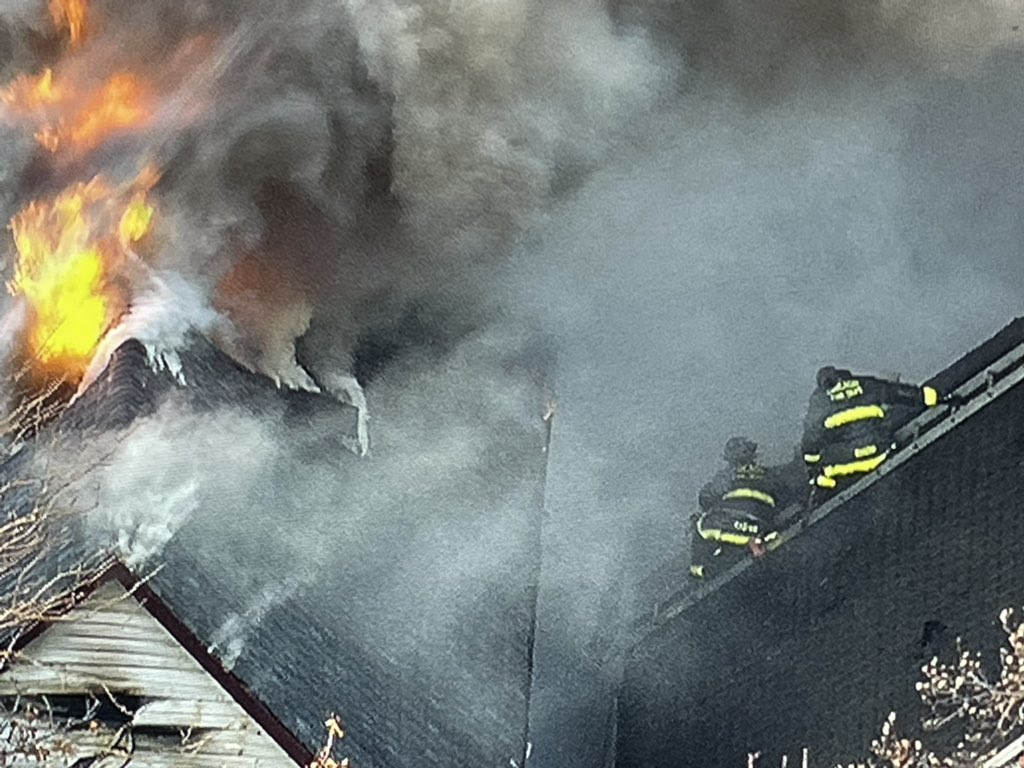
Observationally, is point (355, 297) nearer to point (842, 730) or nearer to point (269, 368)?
point (269, 368)

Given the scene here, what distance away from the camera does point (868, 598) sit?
13977 mm

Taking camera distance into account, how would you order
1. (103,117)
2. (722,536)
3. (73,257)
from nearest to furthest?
1. (73,257)
2. (103,117)
3. (722,536)

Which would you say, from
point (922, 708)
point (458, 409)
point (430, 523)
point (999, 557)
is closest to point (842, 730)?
point (922, 708)

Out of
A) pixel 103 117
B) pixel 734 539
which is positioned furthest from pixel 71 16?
pixel 734 539

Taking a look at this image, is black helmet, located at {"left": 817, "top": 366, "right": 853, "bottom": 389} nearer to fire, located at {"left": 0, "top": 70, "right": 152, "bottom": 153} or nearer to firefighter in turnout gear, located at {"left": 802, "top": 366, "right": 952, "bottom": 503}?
firefighter in turnout gear, located at {"left": 802, "top": 366, "right": 952, "bottom": 503}

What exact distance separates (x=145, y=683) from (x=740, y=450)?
8402 mm

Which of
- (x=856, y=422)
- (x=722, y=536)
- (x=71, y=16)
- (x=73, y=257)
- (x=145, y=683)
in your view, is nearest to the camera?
(x=145, y=683)

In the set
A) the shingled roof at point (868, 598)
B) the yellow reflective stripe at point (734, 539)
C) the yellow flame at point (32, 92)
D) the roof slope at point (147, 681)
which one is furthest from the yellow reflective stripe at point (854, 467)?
the yellow flame at point (32, 92)

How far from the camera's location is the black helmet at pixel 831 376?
16.1m

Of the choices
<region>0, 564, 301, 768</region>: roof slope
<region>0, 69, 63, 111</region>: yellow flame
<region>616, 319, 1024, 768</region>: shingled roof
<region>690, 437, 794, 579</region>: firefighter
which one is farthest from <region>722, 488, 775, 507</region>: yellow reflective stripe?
<region>0, 69, 63, 111</region>: yellow flame

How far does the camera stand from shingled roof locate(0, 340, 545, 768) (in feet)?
38.0

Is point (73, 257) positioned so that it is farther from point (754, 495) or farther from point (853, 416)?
point (853, 416)

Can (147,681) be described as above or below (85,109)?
below

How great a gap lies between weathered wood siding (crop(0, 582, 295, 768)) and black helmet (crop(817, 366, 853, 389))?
7134 mm
